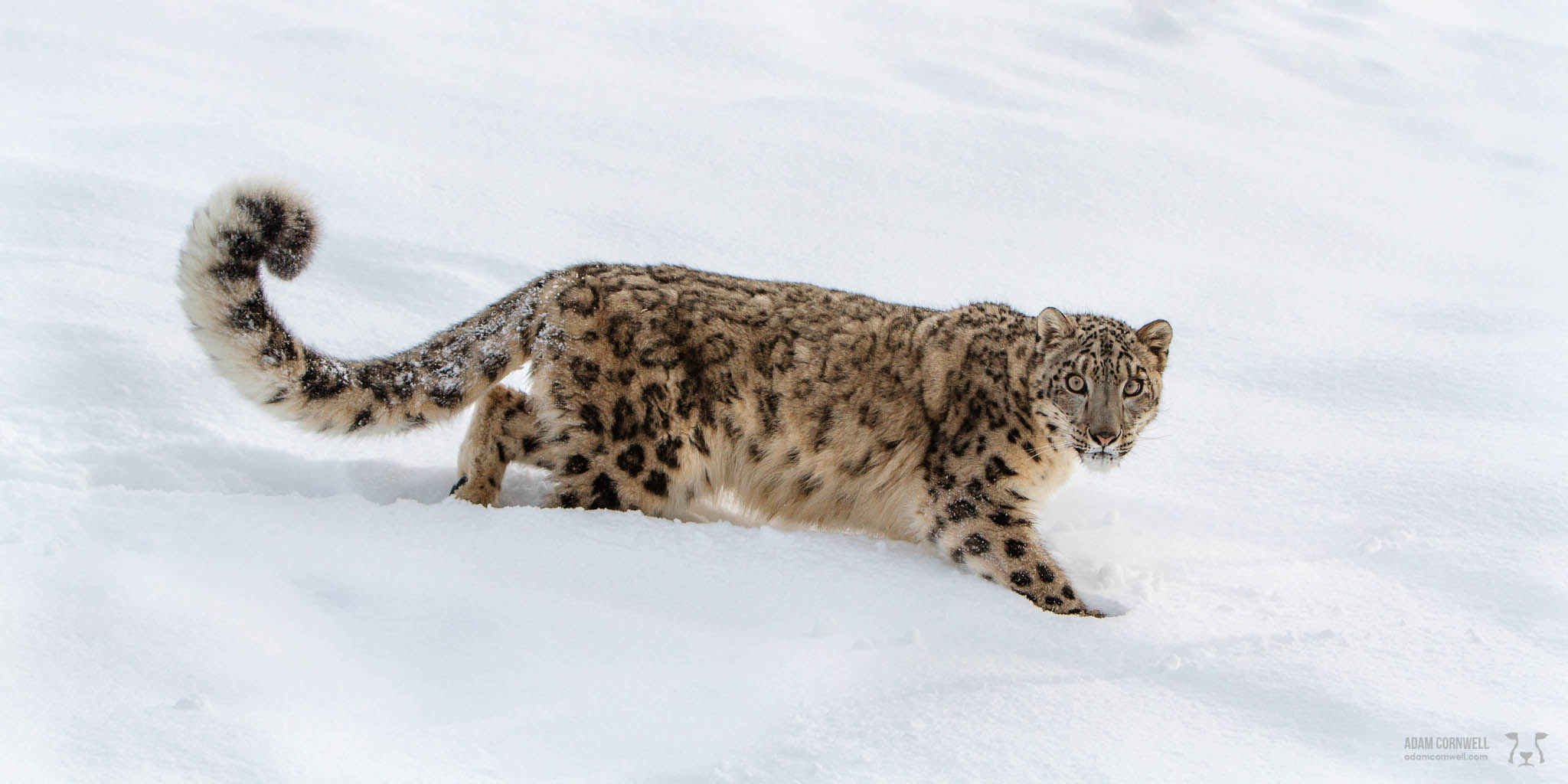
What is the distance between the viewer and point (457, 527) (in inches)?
171

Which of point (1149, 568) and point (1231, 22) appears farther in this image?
point (1231, 22)

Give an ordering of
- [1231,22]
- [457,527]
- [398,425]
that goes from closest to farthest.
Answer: [457,527], [398,425], [1231,22]

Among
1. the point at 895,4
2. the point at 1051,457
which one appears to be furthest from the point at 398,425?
the point at 895,4

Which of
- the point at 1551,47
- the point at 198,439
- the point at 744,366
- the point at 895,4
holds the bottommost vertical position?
the point at 198,439

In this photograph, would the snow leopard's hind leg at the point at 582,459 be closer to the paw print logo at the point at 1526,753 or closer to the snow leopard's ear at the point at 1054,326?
the snow leopard's ear at the point at 1054,326

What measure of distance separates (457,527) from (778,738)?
154 cm

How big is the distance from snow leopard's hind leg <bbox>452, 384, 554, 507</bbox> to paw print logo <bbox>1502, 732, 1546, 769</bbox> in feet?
10.8

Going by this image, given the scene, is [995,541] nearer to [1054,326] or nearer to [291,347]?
[1054,326]

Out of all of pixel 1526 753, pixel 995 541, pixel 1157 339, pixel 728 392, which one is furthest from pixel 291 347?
pixel 1526 753

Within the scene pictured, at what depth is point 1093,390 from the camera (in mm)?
4973

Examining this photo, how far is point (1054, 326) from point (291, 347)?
9.37 feet

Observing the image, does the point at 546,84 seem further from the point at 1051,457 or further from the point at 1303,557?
the point at 1303,557

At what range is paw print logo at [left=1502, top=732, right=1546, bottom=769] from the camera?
3.43m

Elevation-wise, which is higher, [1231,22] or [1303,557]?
[1231,22]
